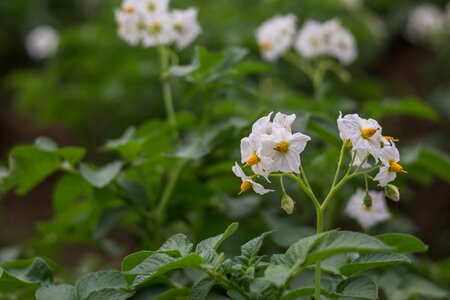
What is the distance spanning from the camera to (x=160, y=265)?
3.84 feet

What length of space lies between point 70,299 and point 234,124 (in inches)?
25.1

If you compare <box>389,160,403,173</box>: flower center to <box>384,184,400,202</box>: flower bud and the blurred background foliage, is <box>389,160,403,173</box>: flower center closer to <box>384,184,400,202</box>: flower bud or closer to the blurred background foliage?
<box>384,184,400,202</box>: flower bud

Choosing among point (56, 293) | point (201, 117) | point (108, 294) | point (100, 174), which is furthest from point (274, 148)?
point (201, 117)

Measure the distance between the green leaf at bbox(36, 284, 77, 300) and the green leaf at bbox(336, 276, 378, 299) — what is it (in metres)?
0.52

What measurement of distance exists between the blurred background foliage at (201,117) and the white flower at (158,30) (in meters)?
0.15

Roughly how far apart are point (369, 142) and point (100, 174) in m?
0.79

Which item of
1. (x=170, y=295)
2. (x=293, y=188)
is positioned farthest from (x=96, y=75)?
(x=170, y=295)

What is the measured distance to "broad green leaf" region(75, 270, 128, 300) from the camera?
4.35ft

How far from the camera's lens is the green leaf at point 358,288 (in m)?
1.22

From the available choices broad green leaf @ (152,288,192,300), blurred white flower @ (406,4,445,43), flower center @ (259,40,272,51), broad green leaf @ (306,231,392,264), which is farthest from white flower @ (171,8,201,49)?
blurred white flower @ (406,4,445,43)

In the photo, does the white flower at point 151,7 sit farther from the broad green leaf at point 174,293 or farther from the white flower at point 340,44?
the broad green leaf at point 174,293

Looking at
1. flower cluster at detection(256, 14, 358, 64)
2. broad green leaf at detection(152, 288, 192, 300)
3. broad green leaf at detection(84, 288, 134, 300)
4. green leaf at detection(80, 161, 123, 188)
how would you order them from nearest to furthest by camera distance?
1. broad green leaf at detection(84, 288, 134, 300)
2. broad green leaf at detection(152, 288, 192, 300)
3. green leaf at detection(80, 161, 123, 188)
4. flower cluster at detection(256, 14, 358, 64)

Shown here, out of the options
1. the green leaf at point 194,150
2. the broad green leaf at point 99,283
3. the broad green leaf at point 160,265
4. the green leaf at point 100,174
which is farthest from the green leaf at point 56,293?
the green leaf at point 194,150

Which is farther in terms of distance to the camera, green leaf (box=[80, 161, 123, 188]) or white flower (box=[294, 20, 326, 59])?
white flower (box=[294, 20, 326, 59])
